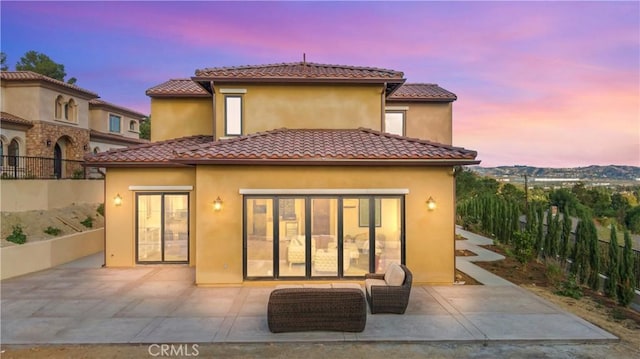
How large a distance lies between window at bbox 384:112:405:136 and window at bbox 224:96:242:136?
7455 millimetres

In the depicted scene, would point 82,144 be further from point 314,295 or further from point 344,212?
point 314,295

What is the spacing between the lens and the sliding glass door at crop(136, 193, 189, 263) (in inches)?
501

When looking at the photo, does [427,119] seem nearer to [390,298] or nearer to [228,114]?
[228,114]

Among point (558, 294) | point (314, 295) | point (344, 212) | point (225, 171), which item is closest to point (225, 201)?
point (225, 171)

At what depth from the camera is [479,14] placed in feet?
69.1

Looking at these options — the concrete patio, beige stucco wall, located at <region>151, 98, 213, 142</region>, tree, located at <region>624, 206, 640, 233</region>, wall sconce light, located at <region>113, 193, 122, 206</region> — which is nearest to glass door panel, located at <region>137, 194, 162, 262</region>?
wall sconce light, located at <region>113, 193, 122, 206</region>

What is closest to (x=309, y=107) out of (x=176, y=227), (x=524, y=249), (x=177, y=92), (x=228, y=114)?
(x=228, y=114)

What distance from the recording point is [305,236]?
34.3 ft

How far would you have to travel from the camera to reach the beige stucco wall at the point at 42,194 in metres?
16.5

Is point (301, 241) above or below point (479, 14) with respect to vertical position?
below

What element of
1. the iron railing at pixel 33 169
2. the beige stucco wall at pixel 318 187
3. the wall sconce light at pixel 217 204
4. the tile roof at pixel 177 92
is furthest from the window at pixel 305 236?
the iron railing at pixel 33 169

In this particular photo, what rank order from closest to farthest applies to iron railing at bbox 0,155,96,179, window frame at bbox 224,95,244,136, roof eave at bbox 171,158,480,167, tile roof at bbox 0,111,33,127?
roof eave at bbox 171,158,480,167, window frame at bbox 224,95,244,136, iron railing at bbox 0,155,96,179, tile roof at bbox 0,111,33,127

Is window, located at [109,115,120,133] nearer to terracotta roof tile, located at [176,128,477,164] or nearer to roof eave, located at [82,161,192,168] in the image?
roof eave, located at [82,161,192,168]

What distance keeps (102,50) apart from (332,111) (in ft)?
112
